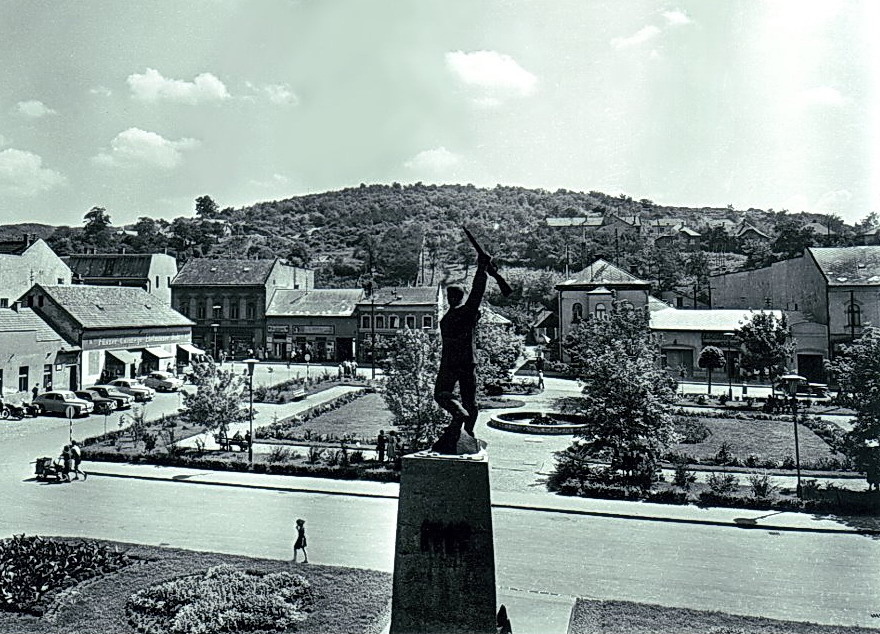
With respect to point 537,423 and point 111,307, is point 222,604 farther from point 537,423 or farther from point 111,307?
point 111,307

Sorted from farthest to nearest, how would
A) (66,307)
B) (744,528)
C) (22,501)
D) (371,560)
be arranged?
1. (66,307)
2. (22,501)
3. (744,528)
4. (371,560)

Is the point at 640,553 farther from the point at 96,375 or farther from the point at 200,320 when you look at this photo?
the point at 200,320

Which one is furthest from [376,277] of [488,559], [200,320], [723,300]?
[488,559]

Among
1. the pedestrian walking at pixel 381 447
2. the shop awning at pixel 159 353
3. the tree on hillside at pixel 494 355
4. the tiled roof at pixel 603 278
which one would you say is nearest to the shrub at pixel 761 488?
the pedestrian walking at pixel 381 447

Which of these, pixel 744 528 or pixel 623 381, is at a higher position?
pixel 623 381

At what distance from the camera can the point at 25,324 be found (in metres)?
37.3

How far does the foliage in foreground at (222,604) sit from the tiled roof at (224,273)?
54106 mm

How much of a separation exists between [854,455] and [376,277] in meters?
82.7

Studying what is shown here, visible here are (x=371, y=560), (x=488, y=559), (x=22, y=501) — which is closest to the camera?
(x=488, y=559)

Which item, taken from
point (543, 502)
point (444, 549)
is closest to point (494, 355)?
point (543, 502)

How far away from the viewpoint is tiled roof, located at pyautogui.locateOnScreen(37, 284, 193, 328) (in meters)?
42.2

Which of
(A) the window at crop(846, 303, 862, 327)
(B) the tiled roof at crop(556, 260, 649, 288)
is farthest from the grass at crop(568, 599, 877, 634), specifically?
(B) the tiled roof at crop(556, 260, 649, 288)

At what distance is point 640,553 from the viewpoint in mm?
14445

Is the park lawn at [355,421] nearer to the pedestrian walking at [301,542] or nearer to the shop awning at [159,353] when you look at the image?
the pedestrian walking at [301,542]
